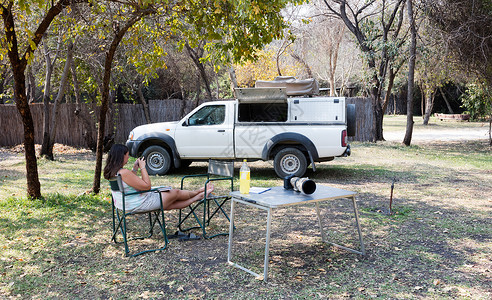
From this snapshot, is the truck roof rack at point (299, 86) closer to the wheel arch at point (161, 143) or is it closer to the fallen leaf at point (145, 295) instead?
the wheel arch at point (161, 143)

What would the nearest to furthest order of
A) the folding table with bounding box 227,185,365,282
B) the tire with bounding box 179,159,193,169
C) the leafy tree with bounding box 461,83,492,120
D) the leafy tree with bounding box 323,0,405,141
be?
1. the folding table with bounding box 227,185,365,282
2. the tire with bounding box 179,159,193,169
3. the leafy tree with bounding box 461,83,492,120
4. the leafy tree with bounding box 323,0,405,141

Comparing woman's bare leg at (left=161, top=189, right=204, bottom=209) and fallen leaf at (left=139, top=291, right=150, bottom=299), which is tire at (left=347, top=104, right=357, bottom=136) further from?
fallen leaf at (left=139, top=291, right=150, bottom=299)

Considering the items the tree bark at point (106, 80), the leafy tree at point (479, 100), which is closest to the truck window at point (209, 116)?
the tree bark at point (106, 80)

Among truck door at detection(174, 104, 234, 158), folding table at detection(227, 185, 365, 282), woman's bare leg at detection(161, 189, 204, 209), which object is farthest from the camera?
truck door at detection(174, 104, 234, 158)

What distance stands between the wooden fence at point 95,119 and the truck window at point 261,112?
9.56 m

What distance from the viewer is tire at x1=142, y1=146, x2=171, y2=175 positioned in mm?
11125

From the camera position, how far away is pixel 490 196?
833cm

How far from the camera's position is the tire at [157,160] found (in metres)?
11.1

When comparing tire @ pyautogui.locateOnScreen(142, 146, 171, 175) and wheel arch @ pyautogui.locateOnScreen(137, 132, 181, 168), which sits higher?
wheel arch @ pyautogui.locateOnScreen(137, 132, 181, 168)

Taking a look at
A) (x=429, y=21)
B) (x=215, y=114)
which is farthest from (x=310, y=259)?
(x=429, y=21)

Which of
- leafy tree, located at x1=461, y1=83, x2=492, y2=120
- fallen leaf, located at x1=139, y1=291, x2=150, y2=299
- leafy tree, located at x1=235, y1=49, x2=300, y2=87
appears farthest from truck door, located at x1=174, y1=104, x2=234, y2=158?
leafy tree, located at x1=235, y1=49, x2=300, y2=87

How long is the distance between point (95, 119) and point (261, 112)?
1042cm

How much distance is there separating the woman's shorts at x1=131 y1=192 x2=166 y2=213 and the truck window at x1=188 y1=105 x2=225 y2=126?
5498mm

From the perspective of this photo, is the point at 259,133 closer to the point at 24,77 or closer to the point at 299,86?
the point at 299,86
